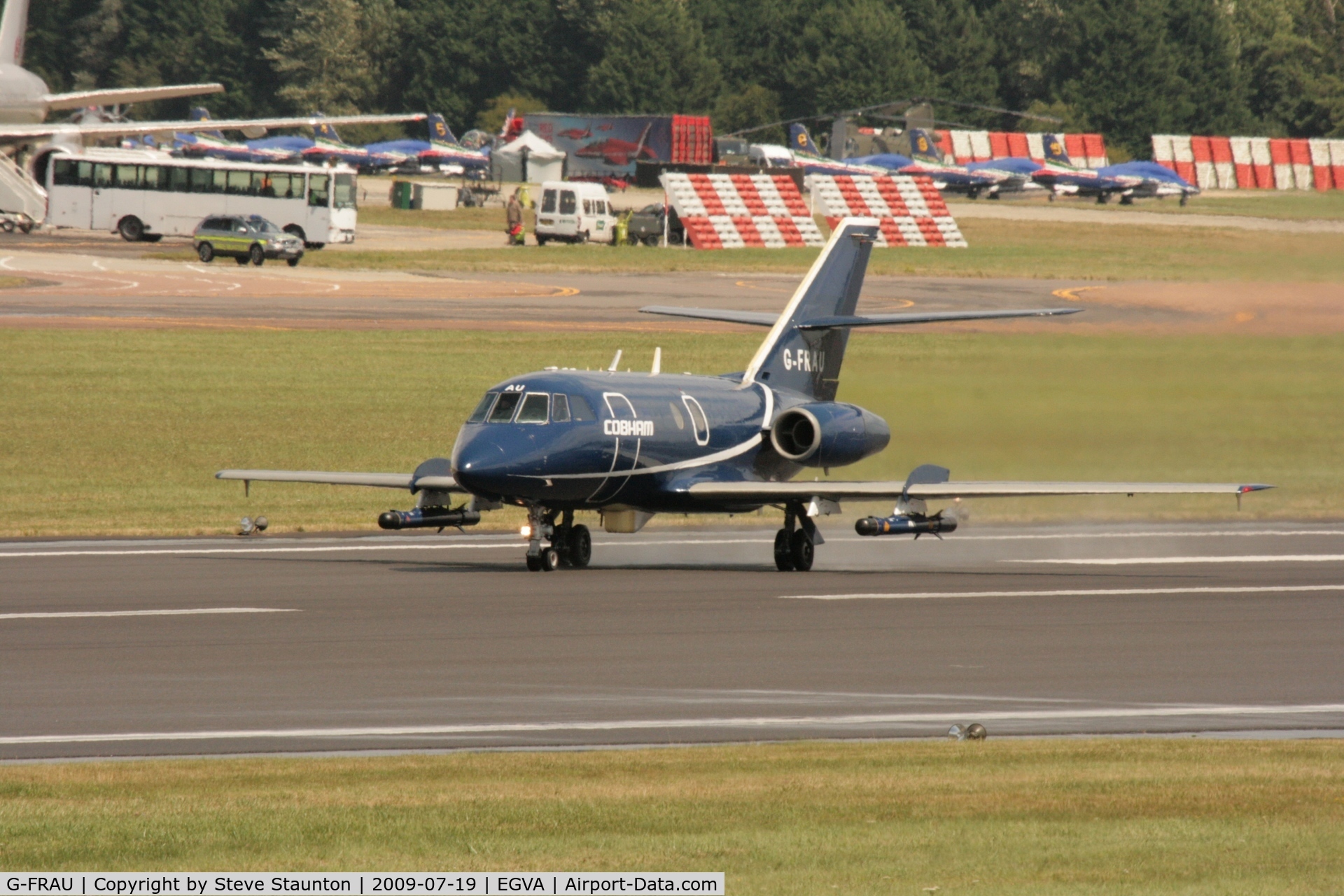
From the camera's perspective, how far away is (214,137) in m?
194

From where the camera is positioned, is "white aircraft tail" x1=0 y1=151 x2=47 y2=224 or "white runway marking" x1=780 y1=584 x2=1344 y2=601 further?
"white aircraft tail" x1=0 y1=151 x2=47 y2=224

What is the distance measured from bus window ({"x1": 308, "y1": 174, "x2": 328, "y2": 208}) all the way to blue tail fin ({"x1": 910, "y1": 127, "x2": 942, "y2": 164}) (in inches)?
3221

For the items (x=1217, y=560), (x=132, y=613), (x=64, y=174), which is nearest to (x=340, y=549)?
(x=132, y=613)

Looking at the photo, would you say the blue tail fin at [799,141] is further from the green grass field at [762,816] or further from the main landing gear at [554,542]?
the green grass field at [762,816]

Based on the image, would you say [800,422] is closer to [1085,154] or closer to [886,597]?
[886,597]

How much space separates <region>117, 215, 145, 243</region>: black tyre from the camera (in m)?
103

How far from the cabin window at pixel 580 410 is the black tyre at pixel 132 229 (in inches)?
3051

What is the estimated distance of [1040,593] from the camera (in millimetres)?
29266

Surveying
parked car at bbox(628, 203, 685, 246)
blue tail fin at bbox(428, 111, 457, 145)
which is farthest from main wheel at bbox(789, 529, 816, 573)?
blue tail fin at bbox(428, 111, 457, 145)

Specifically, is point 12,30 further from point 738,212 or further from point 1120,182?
point 1120,182

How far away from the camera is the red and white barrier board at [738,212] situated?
10825 centimetres

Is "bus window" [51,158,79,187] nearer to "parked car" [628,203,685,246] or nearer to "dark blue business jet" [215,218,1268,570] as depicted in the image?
"parked car" [628,203,685,246]

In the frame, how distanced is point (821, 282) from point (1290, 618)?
13282 millimetres

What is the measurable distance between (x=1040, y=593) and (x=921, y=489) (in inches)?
93.8
